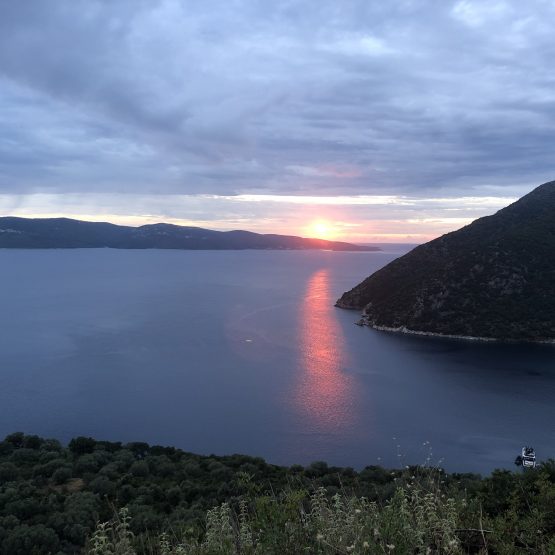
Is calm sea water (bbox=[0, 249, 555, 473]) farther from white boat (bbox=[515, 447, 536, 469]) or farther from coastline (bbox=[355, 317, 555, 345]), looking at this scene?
coastline (bbox=[355, 317, 555, 345])

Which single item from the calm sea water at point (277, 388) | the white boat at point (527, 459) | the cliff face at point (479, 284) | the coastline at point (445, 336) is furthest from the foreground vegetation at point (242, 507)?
the cliff face at point (479, 284)

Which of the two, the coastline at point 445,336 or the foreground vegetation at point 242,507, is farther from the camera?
the coastline at point 445,336

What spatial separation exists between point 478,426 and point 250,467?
114 ft

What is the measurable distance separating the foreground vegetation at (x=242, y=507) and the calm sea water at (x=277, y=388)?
11615 mm

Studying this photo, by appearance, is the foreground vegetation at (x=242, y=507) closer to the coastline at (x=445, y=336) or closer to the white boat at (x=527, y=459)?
the white boat at (x=527, y=459)

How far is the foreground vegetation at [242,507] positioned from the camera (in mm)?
5496

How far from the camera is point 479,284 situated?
10425 cm

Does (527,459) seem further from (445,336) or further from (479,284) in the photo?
(479,284)

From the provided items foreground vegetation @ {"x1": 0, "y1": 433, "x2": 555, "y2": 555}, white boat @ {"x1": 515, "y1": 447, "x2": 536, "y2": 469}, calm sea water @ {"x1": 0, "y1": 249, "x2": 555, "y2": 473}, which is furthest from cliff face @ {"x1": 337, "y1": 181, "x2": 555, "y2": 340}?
foreground vegetation @ {"x1": 0, "y1": 433, "x2": 555, "y2": 555}

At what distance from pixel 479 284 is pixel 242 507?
348 ft

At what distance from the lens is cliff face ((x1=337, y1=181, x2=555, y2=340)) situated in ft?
316

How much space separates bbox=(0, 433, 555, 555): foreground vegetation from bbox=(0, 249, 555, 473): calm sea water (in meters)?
11.6

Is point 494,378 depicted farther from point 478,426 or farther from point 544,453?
point 544,453

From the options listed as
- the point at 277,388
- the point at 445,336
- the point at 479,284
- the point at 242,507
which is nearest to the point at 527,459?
the point at 277,388
